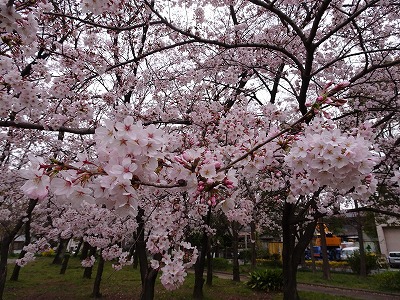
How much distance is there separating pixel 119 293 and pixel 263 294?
Result: 5.05 meters

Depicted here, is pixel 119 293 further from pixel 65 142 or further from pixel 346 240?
pixel 346 240

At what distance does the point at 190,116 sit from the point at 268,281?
8.18 metres

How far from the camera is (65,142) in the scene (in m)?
8.79

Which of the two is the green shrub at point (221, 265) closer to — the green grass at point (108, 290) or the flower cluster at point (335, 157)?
the green grass at point (108, 290)

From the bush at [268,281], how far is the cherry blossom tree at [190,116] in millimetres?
2929

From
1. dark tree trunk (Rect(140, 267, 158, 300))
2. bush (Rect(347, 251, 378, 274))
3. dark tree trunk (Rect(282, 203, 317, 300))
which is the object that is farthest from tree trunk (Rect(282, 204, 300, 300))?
bush (Rect(347, 251, 378, 274))

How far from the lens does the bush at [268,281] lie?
10.9m

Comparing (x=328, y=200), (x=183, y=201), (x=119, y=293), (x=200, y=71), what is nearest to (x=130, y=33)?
(x=200, y=71)

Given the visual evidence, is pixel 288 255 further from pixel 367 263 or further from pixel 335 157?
pixel 367 263

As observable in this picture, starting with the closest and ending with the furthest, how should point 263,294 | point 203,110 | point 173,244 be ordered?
point 173,244 → point 203,110 → point 263,294

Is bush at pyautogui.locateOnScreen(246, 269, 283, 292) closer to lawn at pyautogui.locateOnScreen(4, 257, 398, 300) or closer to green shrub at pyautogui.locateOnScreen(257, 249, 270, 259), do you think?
lawn at pyautogui.locateOnScreen(4, 257, 398, 300)

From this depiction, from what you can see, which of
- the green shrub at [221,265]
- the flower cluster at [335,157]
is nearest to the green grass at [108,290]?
the green shrub at [221,265]

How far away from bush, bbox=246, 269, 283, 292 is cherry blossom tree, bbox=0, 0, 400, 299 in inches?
115

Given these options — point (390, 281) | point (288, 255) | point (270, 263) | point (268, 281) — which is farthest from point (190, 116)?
point (270, 263)
